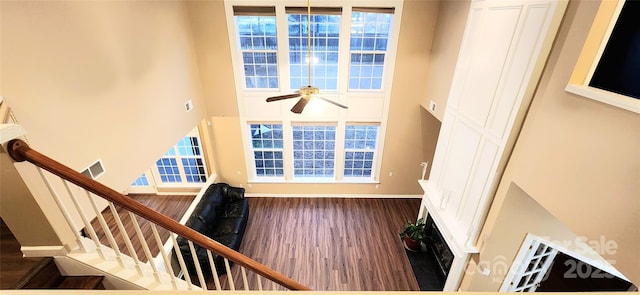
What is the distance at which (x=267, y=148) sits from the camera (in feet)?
20.7

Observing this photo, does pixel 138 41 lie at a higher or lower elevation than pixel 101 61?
higher

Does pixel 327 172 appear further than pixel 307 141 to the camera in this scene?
Yes

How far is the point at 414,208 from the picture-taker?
20.9 feet

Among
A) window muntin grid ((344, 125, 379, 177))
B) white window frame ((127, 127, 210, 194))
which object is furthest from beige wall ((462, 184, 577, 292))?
white window frame ((127, 127, 210, 194))

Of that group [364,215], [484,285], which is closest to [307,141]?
[364,215]

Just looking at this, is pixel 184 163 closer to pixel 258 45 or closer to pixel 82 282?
pixel 258 45

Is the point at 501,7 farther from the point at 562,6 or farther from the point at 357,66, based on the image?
the point at 357,66

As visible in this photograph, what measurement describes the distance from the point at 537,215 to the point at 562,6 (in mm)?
2142

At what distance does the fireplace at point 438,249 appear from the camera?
14.4 feet

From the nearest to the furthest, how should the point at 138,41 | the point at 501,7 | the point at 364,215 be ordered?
the point at 501,7
the point at 138,41
the point at 364,215

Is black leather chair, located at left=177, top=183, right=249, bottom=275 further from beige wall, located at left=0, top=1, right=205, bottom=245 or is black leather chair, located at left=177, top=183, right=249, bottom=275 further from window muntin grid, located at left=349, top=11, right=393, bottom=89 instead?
window muntin grid, located at left=349, top=11, right=393, bottom=89

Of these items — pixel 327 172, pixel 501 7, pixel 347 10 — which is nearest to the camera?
pixel 501 7

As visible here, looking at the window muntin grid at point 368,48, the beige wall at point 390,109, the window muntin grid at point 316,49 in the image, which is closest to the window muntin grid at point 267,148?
the beige wall at point 390,109

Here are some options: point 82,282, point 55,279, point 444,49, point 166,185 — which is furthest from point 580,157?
point 166,185
